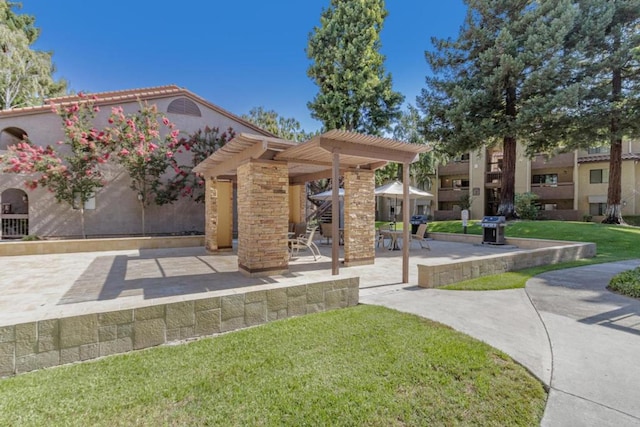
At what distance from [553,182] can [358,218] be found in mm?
28196

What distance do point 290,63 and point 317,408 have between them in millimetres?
21134

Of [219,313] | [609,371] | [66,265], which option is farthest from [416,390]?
[66,265]

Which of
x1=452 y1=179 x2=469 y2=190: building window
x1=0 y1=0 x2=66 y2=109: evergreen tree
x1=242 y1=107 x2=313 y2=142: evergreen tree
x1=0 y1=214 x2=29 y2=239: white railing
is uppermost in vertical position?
x1=0 y1=0 x2=66 y2=109: evergreen tree

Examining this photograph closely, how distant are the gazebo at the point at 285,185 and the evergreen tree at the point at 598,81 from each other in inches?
485

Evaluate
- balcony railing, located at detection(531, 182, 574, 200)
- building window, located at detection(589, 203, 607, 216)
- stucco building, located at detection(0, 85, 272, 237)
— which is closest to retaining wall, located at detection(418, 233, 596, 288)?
stucco building, located at detection(0, 85, 272, 237)

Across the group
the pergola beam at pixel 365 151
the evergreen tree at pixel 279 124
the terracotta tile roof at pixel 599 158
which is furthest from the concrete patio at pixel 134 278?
the terracotta tile roof at pixel 599 158

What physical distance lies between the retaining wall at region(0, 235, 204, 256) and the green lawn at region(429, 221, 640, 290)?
33.0ft

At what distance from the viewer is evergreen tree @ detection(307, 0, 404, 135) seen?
17484mm

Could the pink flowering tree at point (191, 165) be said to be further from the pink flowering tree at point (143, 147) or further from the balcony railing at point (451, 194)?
the balcony railing at point (451, 194)

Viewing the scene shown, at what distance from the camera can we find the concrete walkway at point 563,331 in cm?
266

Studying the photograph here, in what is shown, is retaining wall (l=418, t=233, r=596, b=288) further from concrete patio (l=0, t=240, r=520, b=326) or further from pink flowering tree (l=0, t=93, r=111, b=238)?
pink flowering tree (l=0, t=93, r=111, b=238)

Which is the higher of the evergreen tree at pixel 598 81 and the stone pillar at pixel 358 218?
the evergreen tree at pixel 598 81

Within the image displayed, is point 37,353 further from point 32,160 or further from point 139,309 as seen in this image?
point 32,160

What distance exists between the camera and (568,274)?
7.47m
